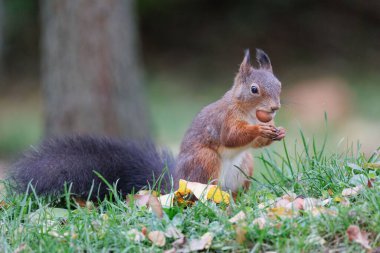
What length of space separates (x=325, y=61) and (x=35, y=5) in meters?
5.38

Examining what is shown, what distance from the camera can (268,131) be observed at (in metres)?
3.32

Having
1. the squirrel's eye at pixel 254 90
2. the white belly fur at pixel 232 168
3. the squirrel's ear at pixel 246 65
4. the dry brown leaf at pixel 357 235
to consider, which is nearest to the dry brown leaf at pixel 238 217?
the dry brown leaf at pixel 357 235

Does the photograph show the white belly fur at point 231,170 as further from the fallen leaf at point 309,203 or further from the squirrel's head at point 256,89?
the fallen leaf at point 309,203

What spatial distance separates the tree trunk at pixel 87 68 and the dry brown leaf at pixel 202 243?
15.1 feet

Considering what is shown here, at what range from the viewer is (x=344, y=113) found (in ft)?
31.3

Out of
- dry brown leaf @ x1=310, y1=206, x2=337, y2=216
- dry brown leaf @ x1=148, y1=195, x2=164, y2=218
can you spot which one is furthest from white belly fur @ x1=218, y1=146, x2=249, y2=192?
dry brown leaf @ x1=310, y1=206, x2=337, y2=216

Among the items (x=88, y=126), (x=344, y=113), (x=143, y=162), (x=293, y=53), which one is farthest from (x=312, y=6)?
(x=143, y=162)

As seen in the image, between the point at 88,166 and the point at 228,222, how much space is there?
1.02m

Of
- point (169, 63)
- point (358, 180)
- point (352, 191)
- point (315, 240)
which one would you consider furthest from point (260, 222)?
point (169, 63)

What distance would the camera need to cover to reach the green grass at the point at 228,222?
2.62 meters

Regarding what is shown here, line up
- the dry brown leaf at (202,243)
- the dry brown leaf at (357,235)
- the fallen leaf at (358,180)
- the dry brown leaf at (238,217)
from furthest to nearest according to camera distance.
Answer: the fallen leaf at (358,180) → the dry brown leaf at (238,217) → the dry brown leaf at (202,243) → the dry brown leaf at (357,235)

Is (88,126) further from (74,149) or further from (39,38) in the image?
(39,38)

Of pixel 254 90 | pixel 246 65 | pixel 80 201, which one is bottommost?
pixel 80 201

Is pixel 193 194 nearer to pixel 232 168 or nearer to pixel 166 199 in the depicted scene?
pixel 166 199
